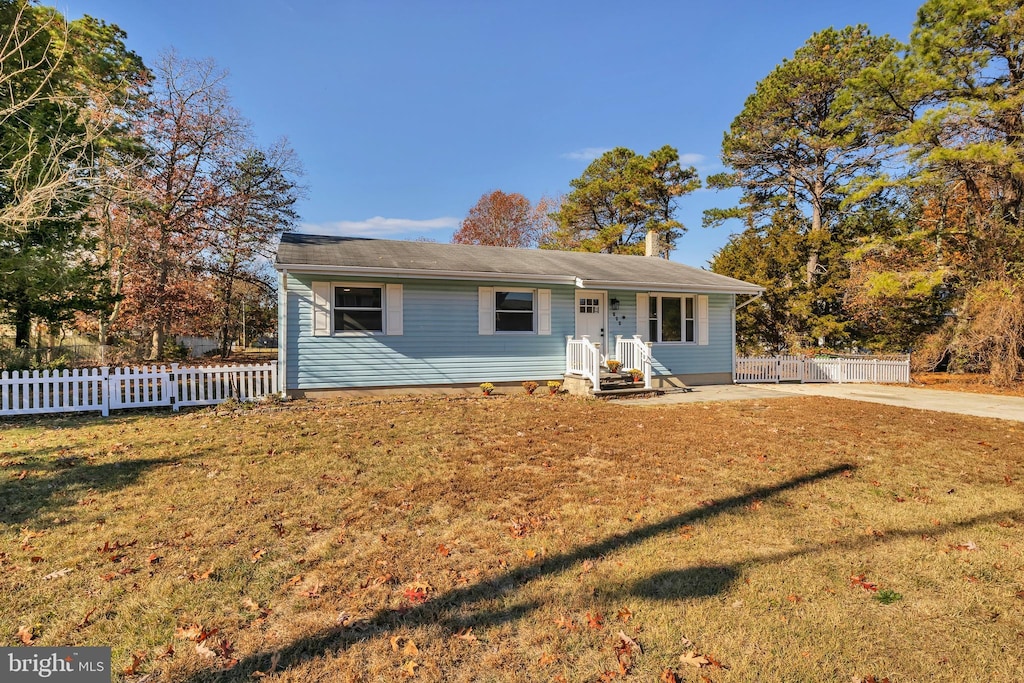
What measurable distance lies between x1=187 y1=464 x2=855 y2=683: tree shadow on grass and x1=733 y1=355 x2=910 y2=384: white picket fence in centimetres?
1389

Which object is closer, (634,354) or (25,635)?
(25,635)

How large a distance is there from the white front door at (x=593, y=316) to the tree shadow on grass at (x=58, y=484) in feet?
31.6

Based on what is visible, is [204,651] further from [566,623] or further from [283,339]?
[283,339]

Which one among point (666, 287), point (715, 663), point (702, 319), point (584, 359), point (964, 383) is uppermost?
point (666, 287)

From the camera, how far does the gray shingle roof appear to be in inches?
409

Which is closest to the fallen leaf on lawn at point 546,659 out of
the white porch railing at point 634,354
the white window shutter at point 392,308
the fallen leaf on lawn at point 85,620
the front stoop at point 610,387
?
the fallen leaf on lawn at point 85,620

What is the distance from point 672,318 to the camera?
13805 millimetres

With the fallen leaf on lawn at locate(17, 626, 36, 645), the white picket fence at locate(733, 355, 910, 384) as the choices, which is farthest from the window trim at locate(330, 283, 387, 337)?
the white picket fence at locate(733, 355, 910, 384)

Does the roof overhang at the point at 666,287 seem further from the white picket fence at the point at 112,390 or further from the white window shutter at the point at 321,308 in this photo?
the white picket fence at the point at 112,390

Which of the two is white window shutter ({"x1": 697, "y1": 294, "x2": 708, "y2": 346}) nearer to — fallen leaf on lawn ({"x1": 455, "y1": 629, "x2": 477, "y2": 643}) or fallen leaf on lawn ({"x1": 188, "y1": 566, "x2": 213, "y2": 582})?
fallen leaf on lawn ({"x1": 455, "y1": 629, "x2": 477, "y2": 643})

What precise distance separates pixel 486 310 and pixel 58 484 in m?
8.44

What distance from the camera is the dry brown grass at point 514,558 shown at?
242cm

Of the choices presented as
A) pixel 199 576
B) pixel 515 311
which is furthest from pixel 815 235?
pixel 199 576

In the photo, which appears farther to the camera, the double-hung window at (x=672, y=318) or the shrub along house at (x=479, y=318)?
the double-hung window at (x=672, y=318)
